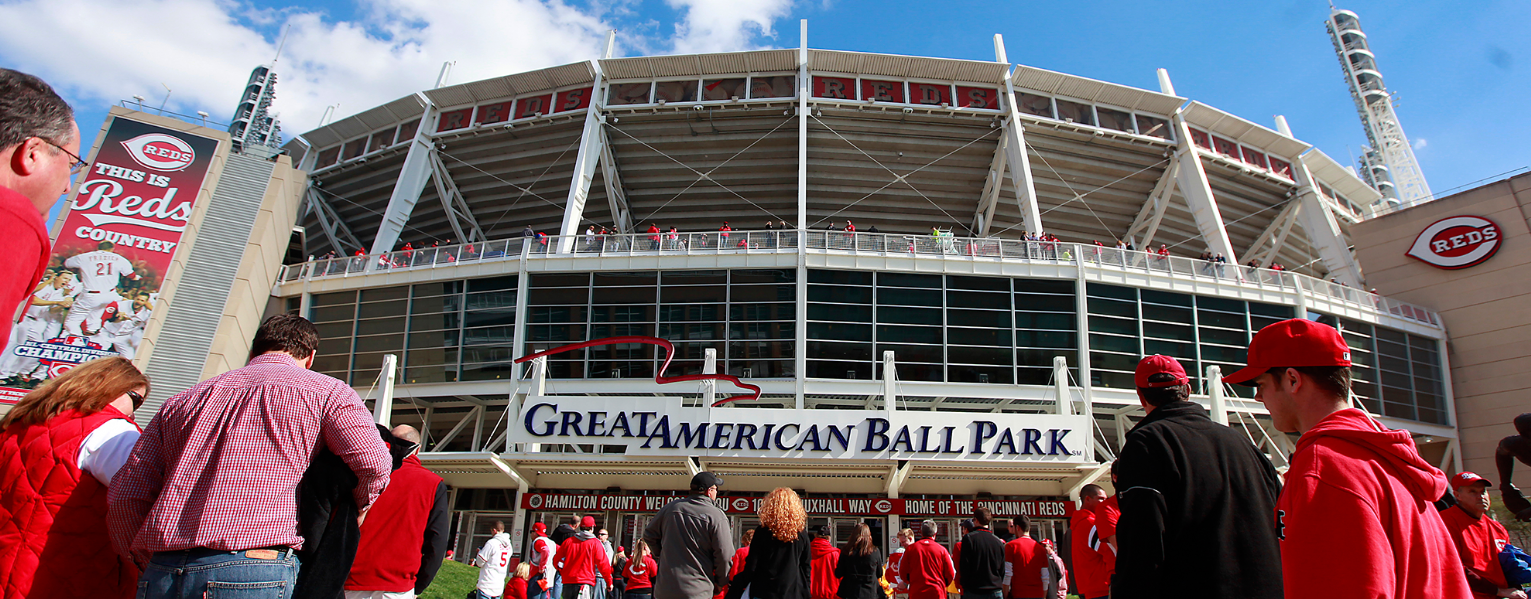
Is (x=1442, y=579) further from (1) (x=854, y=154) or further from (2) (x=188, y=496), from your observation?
(1) (x=854, y=154)

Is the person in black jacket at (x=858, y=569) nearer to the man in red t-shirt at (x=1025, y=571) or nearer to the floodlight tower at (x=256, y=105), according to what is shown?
the man in red t-shirt at (x=1025, y=571)

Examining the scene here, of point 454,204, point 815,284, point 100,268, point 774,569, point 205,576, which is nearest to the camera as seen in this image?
point 205,576

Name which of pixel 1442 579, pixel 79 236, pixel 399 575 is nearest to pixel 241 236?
pixel 79 236

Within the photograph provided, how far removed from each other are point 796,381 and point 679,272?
5575mm

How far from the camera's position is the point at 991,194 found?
34.7 metres

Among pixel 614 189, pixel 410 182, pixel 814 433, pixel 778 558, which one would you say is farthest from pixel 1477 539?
pixel 410 182

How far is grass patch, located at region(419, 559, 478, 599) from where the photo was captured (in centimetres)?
1315

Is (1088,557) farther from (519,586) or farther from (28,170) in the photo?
(519,586)

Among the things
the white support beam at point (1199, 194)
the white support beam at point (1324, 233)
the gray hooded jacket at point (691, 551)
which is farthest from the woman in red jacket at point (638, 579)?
the white support beam at point (1324, 233)

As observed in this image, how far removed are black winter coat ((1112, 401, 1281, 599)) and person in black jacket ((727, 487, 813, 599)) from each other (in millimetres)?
3579

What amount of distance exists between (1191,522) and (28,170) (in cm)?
360

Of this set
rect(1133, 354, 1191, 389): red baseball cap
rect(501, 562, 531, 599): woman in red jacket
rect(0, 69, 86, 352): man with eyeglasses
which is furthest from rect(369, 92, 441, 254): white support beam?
rect(1133, 354, 1191, 389): red baseball cap

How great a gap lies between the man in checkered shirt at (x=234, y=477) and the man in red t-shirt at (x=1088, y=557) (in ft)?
15.6

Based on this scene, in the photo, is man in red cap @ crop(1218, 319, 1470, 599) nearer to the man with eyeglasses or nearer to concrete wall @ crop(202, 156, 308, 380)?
the man with eyeglasses
